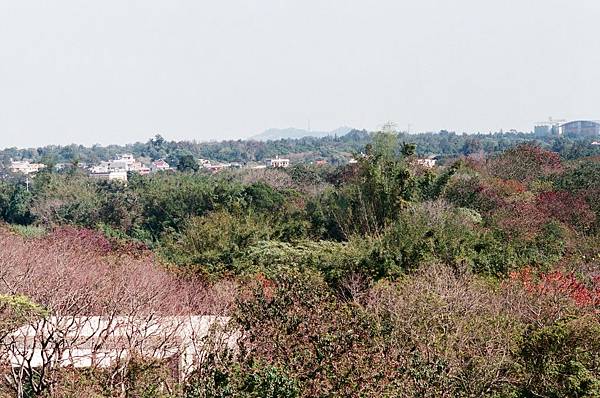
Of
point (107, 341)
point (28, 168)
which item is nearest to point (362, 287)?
point (107, 341)

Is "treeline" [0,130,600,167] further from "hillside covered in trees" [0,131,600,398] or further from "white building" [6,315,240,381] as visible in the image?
"white building" [6,315,240,381]

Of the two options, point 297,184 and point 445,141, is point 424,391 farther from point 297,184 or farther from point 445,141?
point 445,141

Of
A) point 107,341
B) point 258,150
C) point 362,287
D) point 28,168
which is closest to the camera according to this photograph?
point 107,341

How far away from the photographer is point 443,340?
8.46 meters

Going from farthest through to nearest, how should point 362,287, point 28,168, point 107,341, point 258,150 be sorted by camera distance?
point 258,150, point 28,168, point 362,287, point 107,341

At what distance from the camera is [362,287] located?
1347 cm

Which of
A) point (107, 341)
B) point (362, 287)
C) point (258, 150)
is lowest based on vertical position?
point (258, 150)

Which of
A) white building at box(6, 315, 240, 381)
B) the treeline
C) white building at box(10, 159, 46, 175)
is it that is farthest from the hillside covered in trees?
the treeline

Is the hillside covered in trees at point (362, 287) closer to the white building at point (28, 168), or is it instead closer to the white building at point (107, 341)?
the white building at point (107, 341)

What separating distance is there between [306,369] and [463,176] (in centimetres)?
1818

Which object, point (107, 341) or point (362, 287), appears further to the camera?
point (362, 287)

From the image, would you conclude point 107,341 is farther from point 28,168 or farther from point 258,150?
point 258,150

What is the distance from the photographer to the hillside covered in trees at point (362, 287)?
23.8ft

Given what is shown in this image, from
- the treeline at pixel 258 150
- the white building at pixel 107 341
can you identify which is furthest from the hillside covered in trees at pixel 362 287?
the treeline at pixel 258 150
